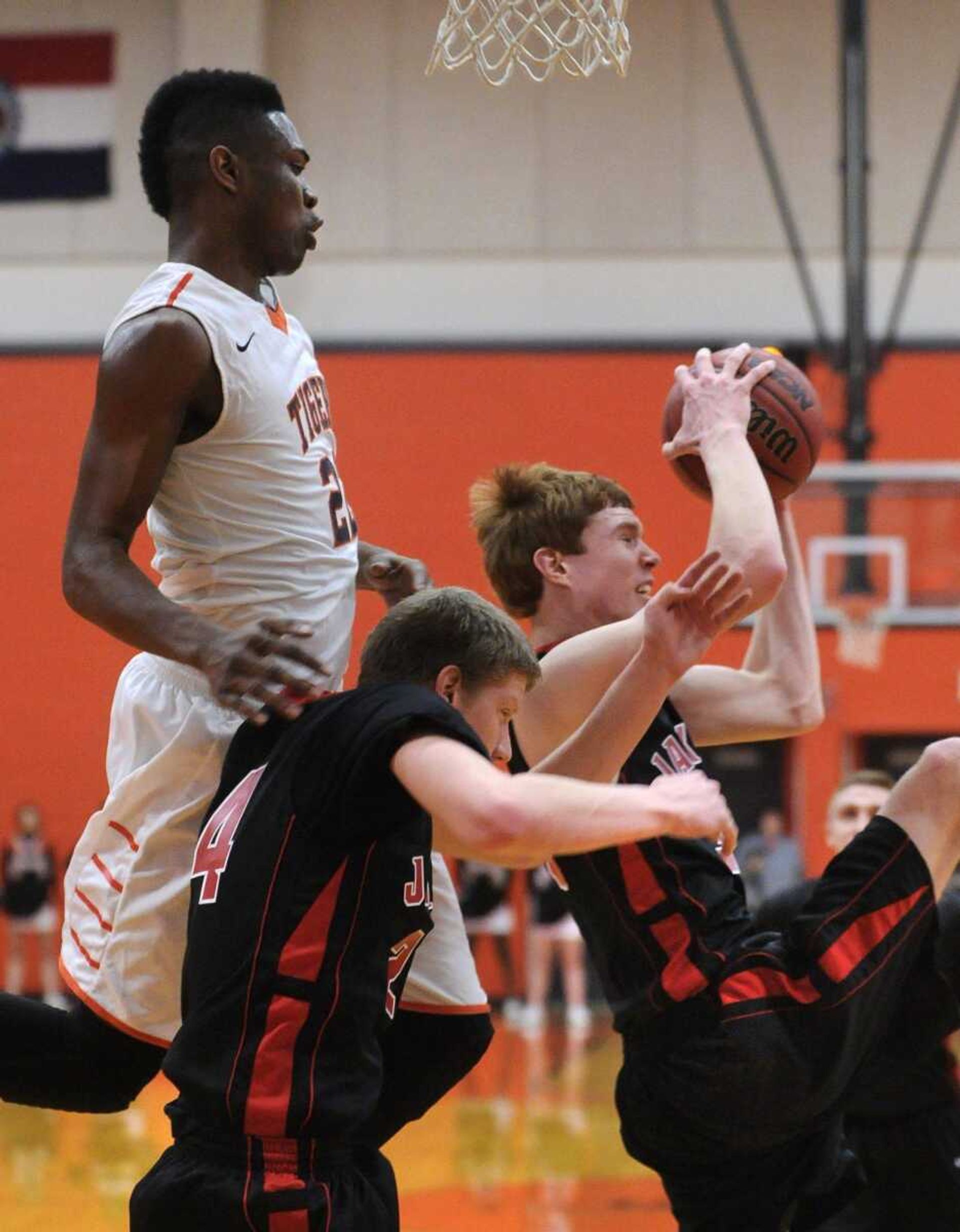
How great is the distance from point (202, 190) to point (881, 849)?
67.7 inches

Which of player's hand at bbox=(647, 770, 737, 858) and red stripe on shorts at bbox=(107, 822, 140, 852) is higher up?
player's hand at bbox=(647, 770, 737, 858)

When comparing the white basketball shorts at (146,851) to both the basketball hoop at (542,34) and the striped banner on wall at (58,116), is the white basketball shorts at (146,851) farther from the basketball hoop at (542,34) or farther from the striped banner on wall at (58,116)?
the striped banner on wall at (58,116)

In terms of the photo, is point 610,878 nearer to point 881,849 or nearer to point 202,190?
point 881,849

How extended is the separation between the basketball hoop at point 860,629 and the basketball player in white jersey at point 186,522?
8.80 meters

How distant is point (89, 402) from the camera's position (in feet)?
45.1

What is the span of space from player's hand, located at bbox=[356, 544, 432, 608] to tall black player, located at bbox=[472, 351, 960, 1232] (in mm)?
304

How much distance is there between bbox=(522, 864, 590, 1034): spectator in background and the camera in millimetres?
12492

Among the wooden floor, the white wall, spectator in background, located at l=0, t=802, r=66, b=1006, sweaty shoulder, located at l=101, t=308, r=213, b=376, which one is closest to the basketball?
sweaty shoulder, located at l=101, t=308, r=213, b=376

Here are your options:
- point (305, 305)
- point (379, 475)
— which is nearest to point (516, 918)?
point (379, 475)

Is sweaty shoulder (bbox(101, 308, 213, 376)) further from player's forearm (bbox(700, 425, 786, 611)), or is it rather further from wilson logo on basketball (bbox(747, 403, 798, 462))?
wilson logo on basketball (bbox(747, 403, 798, 462))

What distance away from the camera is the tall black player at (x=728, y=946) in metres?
3.20

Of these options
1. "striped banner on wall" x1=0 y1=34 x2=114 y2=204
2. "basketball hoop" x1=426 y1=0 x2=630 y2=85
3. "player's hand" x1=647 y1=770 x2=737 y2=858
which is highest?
"striped banner on wall" x1=0 y1=34 x2=114 y2=204

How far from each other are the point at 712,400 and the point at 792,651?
704mm

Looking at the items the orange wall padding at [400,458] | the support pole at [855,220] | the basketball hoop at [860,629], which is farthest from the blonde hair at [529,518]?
the orange wall padding at [400,458]
